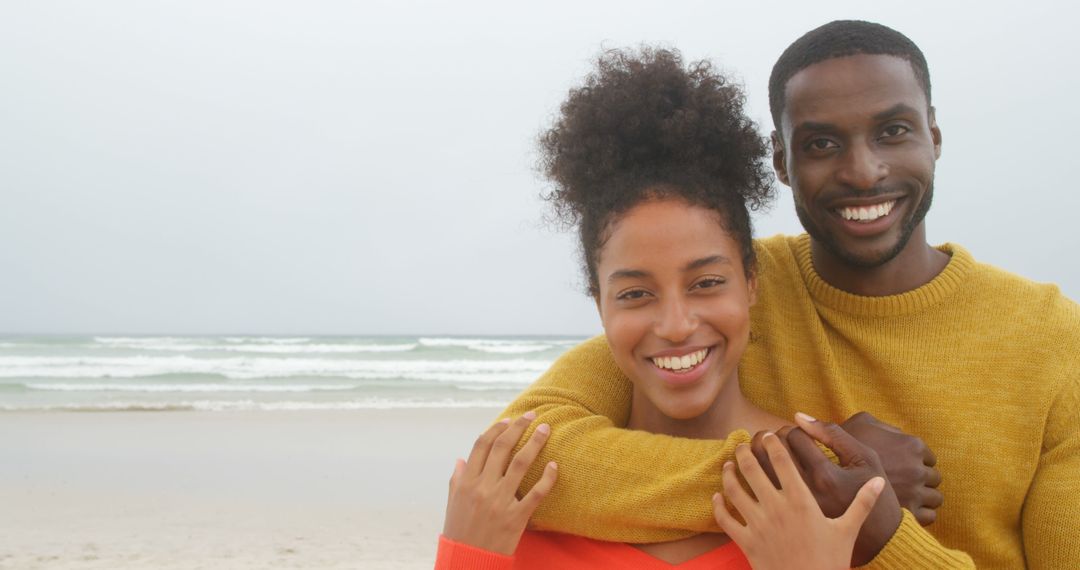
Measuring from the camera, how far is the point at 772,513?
178 centimetres

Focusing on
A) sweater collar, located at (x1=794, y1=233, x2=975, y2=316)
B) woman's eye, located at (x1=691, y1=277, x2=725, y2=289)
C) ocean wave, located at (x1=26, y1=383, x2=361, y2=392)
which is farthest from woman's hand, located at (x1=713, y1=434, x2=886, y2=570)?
ocean wave, located at (x1=26, y1=383, x2=361, y2=392)

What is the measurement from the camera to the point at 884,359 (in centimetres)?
237

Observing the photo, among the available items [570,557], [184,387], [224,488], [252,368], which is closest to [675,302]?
[570,557]

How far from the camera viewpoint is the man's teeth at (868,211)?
2.38 metres

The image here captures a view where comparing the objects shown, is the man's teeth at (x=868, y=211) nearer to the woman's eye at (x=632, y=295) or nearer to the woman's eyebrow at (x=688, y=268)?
the woman's eyebrow at (x=688, y=268)

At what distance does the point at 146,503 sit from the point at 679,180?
7.23 m

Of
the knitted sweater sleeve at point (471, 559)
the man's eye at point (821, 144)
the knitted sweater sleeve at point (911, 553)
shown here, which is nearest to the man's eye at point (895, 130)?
the man's eye at point (821, 144)

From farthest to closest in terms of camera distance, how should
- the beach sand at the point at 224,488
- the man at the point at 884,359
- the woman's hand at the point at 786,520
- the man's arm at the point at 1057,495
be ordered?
1. the beach sand at the point at 224,488
2. the man's arm at the point at 1057,495
3. the man at the point at 884,359
4. the woman's hand at the point at 786,520

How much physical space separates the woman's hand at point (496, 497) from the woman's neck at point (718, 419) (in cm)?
43

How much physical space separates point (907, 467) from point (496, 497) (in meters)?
0.91

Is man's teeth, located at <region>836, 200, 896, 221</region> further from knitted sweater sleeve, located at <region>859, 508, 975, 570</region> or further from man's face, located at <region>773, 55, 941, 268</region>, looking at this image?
knitted sweater sleeve, located at <region>859, 508, 975, 570</region>

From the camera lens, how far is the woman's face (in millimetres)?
2080

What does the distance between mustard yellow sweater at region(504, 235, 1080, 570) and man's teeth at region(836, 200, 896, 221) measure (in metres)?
0.23

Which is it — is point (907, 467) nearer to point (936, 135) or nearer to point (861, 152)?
point (861, 152)
